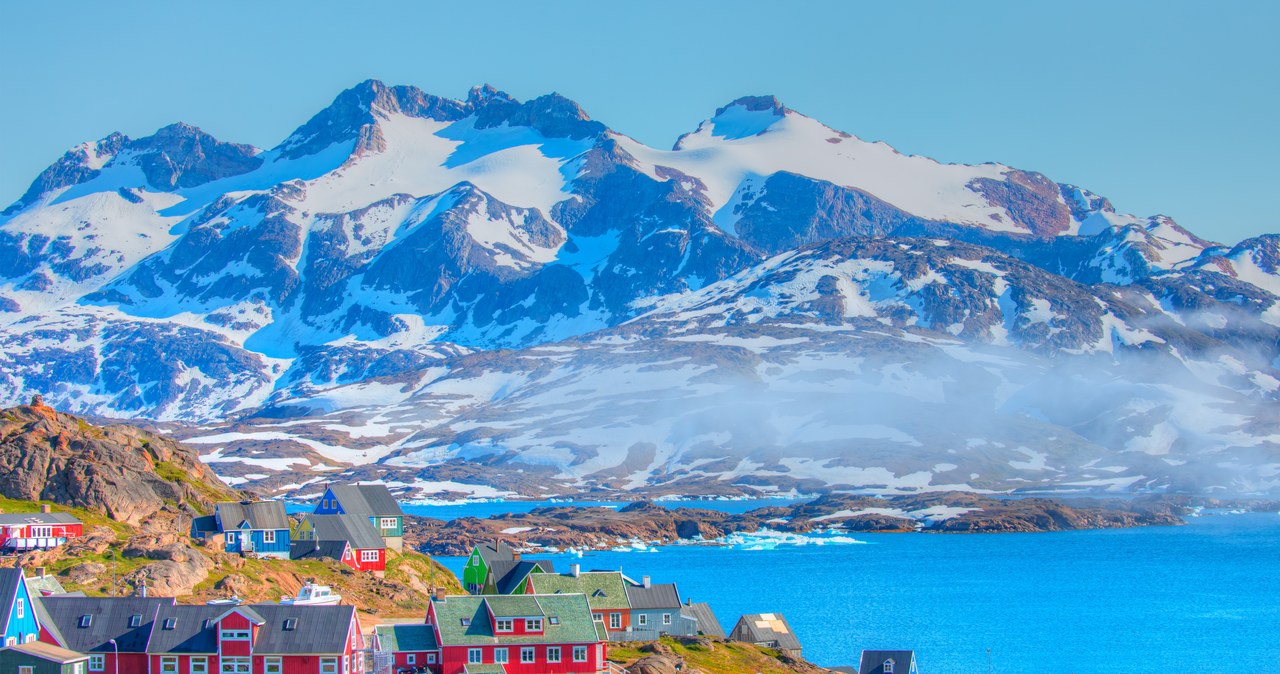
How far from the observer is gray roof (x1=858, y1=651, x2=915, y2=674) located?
301 feet

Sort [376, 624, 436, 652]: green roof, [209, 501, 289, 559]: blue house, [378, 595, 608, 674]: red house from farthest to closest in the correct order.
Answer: [209, 501, 289, 559]: blue house < [378, 595, 608, 674]: red house < [376, 624, 436, 652]: green roof

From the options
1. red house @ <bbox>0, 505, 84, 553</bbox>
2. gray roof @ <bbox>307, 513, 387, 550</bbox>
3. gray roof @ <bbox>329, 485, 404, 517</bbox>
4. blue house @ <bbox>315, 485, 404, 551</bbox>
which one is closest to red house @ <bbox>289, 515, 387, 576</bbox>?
gray roof @ <bbox>307, 513, 387, 550</bbox>

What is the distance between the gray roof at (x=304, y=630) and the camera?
71.1 metres

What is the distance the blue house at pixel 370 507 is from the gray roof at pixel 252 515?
9820 mm

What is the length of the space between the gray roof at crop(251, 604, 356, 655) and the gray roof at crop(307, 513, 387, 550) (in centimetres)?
3687

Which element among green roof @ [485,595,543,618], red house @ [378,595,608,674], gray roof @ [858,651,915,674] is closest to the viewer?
red house @ [378,595,608,674]

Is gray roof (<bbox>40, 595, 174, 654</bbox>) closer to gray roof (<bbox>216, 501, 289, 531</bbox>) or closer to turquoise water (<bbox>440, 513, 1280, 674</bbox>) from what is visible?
gray roof (<bbox>216, 501, 289, 531</bbox>)

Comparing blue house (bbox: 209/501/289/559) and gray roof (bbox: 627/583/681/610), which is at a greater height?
blue house (bbox: 209/501/289/559)

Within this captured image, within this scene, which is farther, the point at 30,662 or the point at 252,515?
the point at 252,515

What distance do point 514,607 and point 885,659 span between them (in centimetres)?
2558

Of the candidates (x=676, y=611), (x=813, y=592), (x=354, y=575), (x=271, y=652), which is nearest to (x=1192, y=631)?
(x=813, y=592)

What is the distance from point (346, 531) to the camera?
362 feet

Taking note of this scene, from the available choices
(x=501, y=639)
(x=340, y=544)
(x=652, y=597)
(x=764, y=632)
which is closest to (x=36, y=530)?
(x=340, y=544)

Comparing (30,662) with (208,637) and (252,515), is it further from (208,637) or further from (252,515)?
(252,515)
